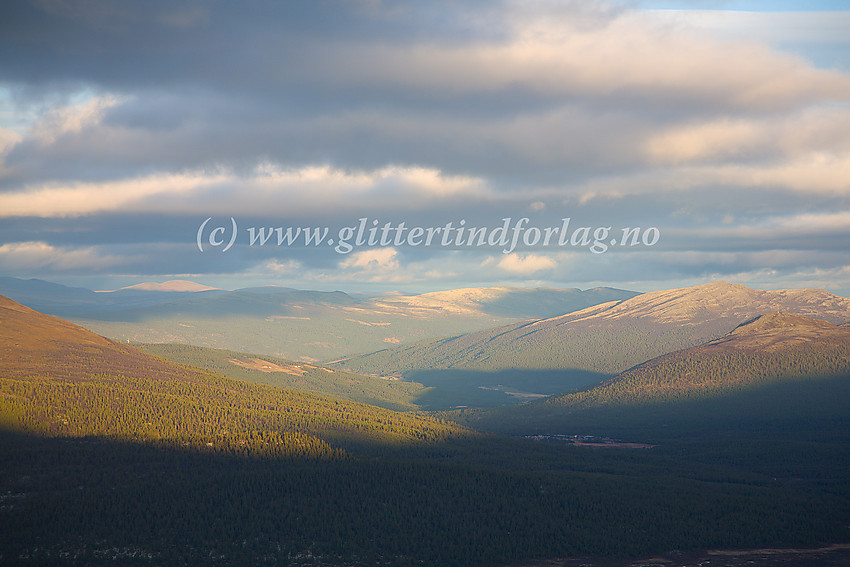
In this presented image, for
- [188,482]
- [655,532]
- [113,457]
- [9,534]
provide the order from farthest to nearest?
1. [113,457]
2. [188,482]
3. [655,532]
4. [9,534]

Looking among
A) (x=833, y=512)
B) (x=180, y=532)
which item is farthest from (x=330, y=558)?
(x=833, y=512)

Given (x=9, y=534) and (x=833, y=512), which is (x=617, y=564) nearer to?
(x=833, y=512)

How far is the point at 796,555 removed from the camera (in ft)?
516

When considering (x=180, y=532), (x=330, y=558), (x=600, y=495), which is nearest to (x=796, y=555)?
(x=600, y=495)

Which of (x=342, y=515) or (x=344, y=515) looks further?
(x=342, y=515)

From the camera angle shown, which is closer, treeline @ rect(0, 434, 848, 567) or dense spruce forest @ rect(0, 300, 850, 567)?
dense spruce forest @ rect(0, 300, 850, 567)

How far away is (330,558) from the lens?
155875 millimetres

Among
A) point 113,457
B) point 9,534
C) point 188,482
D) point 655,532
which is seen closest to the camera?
point 9,534

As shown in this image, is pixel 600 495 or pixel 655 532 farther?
pixel 600 495

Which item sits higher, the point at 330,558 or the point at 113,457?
the point at 113,457

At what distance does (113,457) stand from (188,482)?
2601 cm

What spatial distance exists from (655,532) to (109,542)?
382ft

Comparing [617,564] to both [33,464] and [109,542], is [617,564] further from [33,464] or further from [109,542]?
[33,464]

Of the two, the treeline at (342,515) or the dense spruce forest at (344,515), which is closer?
the dense spruce forest at (344,515)
